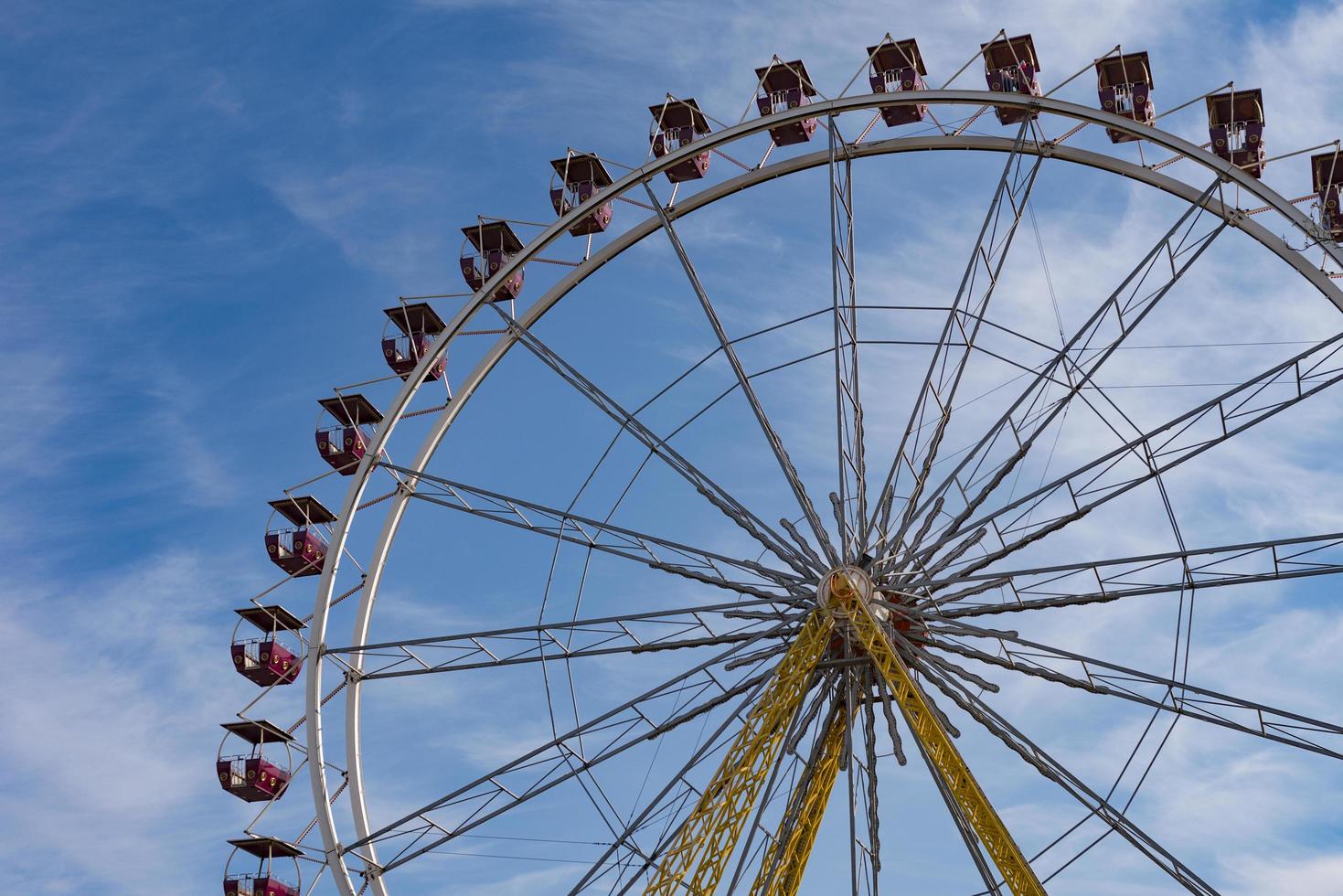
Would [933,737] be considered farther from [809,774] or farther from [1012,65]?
[1012,65]

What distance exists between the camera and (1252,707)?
24562 millimetres

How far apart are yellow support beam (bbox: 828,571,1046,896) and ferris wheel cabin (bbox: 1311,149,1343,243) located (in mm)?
9447

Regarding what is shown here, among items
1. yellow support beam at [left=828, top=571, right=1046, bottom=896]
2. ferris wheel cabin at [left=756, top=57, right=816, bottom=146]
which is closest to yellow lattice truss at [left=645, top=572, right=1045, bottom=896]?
yellow support beam at [left=828, top=571, right=1046, bottom=896]

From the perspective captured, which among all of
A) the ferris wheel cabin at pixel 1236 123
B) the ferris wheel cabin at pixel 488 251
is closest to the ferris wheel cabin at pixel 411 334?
the ferris wheel cabin at pixel 488 251

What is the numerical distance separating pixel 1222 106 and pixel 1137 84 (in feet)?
5.28

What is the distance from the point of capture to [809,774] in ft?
85.9

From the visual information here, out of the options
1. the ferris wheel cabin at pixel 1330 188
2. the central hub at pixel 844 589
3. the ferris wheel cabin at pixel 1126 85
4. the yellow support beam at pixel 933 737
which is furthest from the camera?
the ferris wheel cabin at pixel 1126 85

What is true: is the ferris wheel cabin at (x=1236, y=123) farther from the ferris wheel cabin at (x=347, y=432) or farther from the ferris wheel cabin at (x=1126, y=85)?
the ferris wheel cabin at (x=347, y=432)

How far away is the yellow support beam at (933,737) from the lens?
24.3 m

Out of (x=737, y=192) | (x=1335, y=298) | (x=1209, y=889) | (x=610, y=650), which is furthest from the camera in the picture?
(x=737, y=192)

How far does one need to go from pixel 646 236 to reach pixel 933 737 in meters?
11.1

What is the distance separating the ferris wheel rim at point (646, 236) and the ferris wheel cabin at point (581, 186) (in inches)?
56.1

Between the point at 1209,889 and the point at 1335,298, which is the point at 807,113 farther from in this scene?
the point at 1209,889

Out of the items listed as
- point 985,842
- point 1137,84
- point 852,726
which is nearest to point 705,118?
point 1137,84
